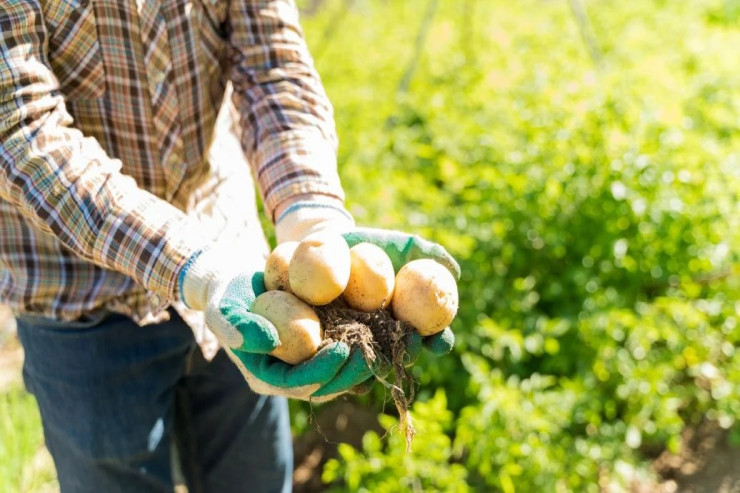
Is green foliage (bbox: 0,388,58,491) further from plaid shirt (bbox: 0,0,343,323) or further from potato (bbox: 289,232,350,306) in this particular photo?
potato (bbox: 289,232,350,306)

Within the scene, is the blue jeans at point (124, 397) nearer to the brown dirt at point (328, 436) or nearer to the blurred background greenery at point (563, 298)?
the blurred background greenery at point (563, 298)

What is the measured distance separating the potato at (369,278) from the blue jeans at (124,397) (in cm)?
43

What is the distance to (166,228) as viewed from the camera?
137cm

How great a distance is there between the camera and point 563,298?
9.66ft

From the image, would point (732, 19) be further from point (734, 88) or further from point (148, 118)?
point (148, 118)

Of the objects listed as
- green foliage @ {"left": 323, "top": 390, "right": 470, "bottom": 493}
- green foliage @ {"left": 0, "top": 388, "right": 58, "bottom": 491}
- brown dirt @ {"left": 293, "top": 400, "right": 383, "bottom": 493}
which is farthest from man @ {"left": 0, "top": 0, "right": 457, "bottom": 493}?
brown dirt @ {"left": 293, "top": 400, "right": 383, "bottom": 493}

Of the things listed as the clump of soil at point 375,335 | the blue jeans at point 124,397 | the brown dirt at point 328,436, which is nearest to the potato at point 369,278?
the clump of soil at point 375,335

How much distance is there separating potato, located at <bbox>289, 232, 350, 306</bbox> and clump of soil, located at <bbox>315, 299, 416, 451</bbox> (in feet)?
0.19

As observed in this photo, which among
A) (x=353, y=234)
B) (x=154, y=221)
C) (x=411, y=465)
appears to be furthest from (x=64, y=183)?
(x=411, y=465)

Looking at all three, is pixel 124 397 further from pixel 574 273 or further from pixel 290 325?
pixel 574 273

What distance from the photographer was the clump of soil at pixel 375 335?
1.34 meters

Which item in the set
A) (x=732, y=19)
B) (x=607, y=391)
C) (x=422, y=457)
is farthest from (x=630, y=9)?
(x=422, y=457)

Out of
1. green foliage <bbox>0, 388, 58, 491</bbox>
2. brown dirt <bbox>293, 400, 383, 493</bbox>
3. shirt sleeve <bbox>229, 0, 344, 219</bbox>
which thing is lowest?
brown dirt <bbox>293, 400, 383, 493</bbox>

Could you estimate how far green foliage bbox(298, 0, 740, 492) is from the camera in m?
2.46
